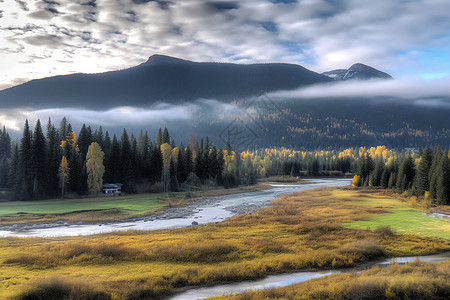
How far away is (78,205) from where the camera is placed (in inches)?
2827

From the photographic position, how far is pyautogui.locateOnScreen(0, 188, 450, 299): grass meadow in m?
20.1

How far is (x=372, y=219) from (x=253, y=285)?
33260 millimetres

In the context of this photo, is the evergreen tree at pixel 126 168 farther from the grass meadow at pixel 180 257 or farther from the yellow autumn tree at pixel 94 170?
the grass meadow at pixel 180 257

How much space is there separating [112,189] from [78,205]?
21893mm

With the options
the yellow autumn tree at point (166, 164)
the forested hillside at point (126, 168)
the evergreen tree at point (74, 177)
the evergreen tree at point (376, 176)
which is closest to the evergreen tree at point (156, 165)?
the forested hillside at point (126, 168)

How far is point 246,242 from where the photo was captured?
33062mm

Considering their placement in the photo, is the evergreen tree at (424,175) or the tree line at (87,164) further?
the tree line at (87,164)

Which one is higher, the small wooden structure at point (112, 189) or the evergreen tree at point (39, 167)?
the evergreen tree at point (39, 167)

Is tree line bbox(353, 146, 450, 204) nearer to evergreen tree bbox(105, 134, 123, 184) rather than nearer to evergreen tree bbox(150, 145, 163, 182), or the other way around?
evergreen tree bbox(150, 145, 163, 182)

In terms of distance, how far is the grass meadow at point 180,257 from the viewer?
790 inches

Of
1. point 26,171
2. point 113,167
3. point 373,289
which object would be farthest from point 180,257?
point 113,167

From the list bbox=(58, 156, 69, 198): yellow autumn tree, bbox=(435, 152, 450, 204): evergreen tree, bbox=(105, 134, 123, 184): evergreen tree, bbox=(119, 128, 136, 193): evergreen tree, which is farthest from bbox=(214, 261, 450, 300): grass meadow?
bbox=(105, 134, 123, 184): evergreen tree

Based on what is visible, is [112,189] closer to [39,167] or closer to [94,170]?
[94,170]

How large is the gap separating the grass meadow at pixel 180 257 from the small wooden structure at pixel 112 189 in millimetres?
55427
